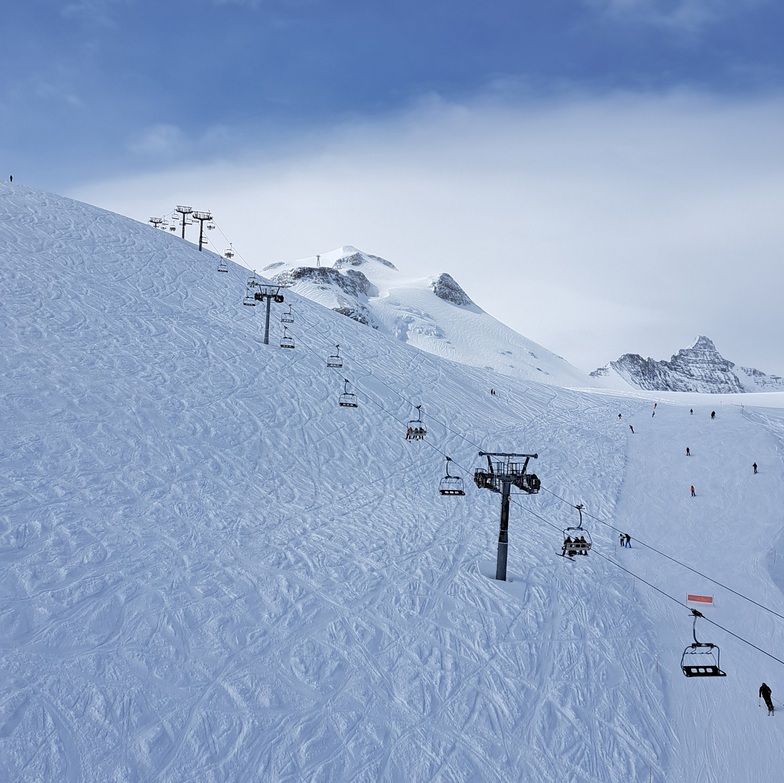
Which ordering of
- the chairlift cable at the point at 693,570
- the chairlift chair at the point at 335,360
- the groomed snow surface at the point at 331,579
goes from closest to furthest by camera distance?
the groomed snow surface at the point at 331,579
the chairlift cable at the point at 693,570
the chairlift chair at the point at 335,360

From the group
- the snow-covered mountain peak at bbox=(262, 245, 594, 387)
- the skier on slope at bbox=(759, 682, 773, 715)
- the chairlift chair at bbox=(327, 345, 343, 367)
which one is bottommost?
the skier on slope at bbox=(759, 682, 773, 715)

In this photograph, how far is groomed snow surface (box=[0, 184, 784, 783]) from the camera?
14.6m

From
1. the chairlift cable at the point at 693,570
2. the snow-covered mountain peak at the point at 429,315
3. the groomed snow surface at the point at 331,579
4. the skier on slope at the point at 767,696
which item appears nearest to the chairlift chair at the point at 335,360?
the groomed snow surface at the point at 331,579

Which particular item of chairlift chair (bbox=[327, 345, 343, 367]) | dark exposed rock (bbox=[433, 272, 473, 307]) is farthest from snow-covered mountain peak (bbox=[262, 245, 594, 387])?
chairlift chair (bbox=[327, 345, 343, 367])

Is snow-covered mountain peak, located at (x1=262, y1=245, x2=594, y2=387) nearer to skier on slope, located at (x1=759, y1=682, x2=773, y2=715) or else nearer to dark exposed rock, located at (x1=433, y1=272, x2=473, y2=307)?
dark exposed rock, located at (x1=433, y1=272, x2=473, y2=307)

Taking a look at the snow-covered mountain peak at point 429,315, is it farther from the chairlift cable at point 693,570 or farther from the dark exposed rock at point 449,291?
the chairlift cable at point 693,570

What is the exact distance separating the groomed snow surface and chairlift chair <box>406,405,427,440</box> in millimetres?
800

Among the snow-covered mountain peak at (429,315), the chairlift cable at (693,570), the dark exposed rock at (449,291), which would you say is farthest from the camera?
the dark exposed rock at (449,291)

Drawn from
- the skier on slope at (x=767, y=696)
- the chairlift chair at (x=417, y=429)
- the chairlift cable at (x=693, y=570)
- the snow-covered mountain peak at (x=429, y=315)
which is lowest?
the skier on slope at (x=767, y=696)

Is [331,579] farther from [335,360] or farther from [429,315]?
[429,315]

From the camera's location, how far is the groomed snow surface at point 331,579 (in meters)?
14.6

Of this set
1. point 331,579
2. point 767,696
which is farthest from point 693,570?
point 331,579

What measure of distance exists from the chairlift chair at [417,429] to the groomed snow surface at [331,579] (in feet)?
2.62

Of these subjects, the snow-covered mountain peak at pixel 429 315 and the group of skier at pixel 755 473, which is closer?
the group of skier at pixel 755 473
